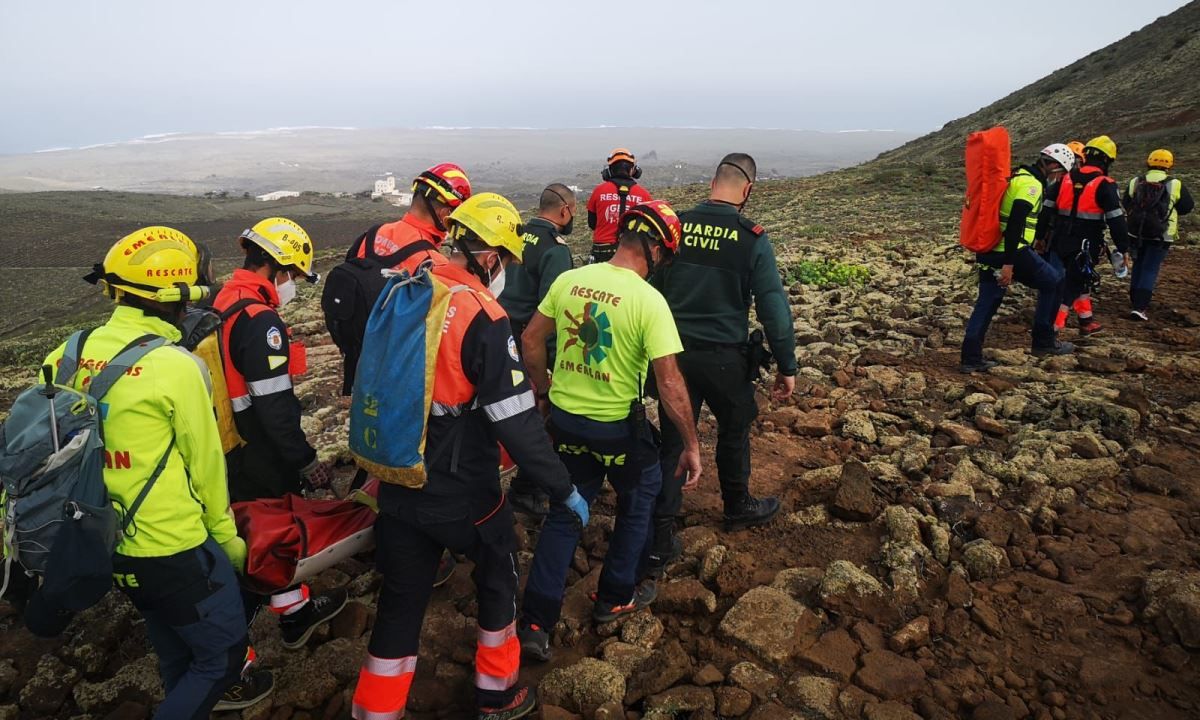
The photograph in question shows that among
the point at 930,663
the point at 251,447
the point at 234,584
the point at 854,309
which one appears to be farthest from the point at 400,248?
the point at 854,309

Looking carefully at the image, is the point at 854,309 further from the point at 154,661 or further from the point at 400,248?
the point at 154,661

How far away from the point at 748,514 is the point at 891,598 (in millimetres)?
1018

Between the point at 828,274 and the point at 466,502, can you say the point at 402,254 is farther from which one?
the point at 828,274

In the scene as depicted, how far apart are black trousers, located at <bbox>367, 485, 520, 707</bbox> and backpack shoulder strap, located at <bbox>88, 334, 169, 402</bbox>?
101 centimetres

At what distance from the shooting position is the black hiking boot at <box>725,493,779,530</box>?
Answer: 172 inches

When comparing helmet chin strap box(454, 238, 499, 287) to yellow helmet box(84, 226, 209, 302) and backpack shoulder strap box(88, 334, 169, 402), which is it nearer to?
yellow helmet box(84, 226, 209, 302)

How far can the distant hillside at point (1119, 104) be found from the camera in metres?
20.6

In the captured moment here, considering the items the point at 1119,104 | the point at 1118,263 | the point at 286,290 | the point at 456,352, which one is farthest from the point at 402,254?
the point at 1119,104

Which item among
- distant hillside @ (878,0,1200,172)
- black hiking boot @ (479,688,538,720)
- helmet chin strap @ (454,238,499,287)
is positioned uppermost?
distant hillside @ (878,0,1200,172)

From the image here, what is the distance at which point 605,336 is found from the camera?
3.25 metres

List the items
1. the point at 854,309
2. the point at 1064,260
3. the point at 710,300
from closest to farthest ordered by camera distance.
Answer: the point at 710,300 → the point at 1064,260 → the point at 854,309

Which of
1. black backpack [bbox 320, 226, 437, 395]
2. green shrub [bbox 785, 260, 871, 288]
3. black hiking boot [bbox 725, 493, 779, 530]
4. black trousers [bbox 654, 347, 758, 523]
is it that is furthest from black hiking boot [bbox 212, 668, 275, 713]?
green shrub [bbox 785, 260, 871, 288]

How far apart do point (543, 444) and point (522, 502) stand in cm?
216

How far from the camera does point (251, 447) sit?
3.51 metres
